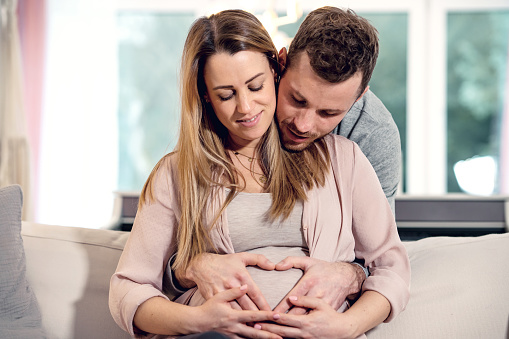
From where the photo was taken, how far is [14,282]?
56.3 inches

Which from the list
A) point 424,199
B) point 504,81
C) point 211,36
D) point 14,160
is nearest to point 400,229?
point 424,199

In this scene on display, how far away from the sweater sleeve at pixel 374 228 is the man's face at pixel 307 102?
0.41ft

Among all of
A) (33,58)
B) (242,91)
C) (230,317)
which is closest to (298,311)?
(230,317)

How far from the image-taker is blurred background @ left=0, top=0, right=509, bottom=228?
4852 millimetres

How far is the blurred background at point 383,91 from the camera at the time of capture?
15.9 feet

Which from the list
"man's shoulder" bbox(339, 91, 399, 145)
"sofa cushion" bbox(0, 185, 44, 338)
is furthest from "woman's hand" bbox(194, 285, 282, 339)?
"man's shoulder" bbox(339, 91, 399, 145)

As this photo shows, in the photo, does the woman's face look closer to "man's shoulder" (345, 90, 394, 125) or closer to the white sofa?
"man's shoulder" (345, 90, 394, 125)

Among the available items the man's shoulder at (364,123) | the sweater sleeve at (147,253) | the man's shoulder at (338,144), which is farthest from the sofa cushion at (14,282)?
the man's shoulder at (364,123)

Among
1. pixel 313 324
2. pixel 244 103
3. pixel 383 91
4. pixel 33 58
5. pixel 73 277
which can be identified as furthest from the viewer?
pixel 383 91

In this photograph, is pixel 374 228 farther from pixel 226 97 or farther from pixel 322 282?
pixel 226 97

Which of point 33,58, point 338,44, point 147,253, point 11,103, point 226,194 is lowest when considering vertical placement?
point 147,253

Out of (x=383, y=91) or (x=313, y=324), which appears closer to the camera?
(x=313, y=324)

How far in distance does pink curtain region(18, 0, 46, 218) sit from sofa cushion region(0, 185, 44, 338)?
141 inches

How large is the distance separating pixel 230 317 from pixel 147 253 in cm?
28
